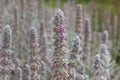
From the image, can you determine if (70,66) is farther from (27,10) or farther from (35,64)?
(27,10)

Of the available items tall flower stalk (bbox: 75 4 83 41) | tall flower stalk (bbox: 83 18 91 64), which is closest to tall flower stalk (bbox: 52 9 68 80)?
tall flower stalk (bbox: 75 4 83 41)

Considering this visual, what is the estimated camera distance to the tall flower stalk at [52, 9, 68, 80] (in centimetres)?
262

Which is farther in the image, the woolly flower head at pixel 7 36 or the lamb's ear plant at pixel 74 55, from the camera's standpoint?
the lamb's ear plant at pixel 74 55

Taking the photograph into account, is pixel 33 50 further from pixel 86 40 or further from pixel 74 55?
pixel 86 40

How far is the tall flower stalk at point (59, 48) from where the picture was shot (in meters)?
2.62

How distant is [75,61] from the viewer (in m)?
3.20

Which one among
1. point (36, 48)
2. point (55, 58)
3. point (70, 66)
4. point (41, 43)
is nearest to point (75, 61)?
point (70, 66)

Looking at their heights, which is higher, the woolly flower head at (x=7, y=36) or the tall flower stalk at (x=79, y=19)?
the tall flower stalk at (x=79, y=19)

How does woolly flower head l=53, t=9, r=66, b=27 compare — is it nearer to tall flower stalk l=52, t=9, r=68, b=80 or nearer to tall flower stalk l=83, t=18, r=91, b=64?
tall flower stalk l=52, t=9, r=68, b=80

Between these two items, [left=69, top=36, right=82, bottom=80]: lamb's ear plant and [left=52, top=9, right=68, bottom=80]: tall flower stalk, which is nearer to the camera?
[left=52, top=9, right=68, bottom=80]: tall flower stalk

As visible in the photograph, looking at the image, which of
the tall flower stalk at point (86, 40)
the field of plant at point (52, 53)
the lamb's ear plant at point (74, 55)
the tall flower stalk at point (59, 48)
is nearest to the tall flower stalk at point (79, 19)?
the field of plant at point (52, 53)

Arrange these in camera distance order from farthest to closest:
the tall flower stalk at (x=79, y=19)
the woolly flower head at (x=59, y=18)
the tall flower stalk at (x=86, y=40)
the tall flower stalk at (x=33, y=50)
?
1. the tall flower stalk at (x=86, y=40)
2. the tall flower stalk at (x=79, y=19)
3. the tall flower stalk at (x=33, y=50)
4. the woolly flower head at (x=59, y=18)

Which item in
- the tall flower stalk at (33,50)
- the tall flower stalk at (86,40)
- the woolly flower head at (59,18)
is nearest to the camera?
the woolly flower head at (59,18)

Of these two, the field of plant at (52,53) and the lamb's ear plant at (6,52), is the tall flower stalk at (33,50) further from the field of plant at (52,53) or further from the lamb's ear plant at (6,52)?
the lamb's ear plant at (6,52)
